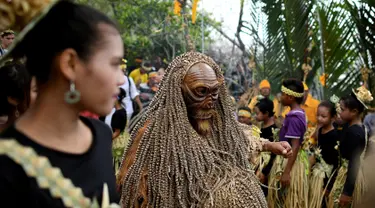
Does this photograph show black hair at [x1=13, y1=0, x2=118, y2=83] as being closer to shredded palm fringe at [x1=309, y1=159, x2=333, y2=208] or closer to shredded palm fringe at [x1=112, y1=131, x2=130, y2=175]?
shredded palm fringe at [x1=309, y1=159, x2=333, y2=208]

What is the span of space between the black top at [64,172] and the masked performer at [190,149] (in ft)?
6.20

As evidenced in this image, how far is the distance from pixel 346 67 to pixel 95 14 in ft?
28.1

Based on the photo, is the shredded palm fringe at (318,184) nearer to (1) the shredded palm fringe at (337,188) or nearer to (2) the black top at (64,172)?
(1) the shredded palm fringe at (337,188)

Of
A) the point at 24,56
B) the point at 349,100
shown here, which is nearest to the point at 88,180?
the point at 24,56

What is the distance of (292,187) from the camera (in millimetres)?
7578

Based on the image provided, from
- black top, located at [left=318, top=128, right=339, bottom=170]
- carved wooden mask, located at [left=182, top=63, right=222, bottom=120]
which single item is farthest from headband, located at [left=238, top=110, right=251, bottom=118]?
carved wooden mask, located at [left=182, top=63, right=222, bottom=120]

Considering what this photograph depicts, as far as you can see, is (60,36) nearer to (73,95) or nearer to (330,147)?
(73,95)

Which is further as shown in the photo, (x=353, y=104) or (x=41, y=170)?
(x=353, y=104)

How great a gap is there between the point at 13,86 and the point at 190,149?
1407 mm

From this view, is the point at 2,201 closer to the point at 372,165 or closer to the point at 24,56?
the point at 24,56

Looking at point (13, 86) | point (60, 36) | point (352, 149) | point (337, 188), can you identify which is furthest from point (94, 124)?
point (337, 188)

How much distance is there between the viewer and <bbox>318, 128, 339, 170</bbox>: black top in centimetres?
781

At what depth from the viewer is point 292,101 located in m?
7.58

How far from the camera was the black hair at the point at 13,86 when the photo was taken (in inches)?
131
